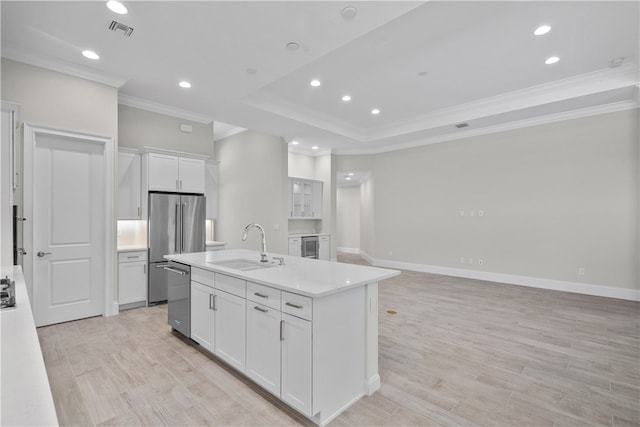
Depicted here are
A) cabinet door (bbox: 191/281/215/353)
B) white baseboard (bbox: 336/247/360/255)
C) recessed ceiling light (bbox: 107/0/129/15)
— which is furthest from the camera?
white baseboard (bbox: 336/247/360/255)

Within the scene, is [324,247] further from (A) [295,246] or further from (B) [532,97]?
(B) [532,97]

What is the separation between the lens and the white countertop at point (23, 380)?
25.3 inches

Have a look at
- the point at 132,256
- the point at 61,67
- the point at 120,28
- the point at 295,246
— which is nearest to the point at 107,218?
the point at 132,256

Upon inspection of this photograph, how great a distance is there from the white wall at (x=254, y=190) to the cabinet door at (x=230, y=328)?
3.96m

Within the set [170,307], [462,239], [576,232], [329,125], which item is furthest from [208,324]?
[576,232]

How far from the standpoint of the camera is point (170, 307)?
10.9 feet

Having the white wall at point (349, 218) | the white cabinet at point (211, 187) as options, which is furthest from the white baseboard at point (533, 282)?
the white cabinet at point (211, 187)

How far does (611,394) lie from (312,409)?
7.55 ft

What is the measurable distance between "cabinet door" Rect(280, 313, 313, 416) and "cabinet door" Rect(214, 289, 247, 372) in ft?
1.61

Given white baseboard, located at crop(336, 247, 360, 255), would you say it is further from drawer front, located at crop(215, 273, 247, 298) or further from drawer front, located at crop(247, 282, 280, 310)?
drawer front, located at crop(247, 282, 280, 310)

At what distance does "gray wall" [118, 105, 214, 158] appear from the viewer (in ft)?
14.9

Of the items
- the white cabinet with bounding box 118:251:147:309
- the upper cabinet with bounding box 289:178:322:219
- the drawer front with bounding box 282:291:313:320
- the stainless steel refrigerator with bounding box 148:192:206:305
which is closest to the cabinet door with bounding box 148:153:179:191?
the stainless steel refrigerator with bounding box 148:192:206:305

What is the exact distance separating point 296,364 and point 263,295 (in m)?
0.51

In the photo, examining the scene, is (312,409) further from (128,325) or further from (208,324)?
(128,325)
